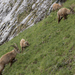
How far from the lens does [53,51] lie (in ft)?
29.1

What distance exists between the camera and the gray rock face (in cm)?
2236

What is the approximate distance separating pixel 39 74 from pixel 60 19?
25.8ft

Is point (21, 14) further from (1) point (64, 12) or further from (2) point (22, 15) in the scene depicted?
(1) point (64, 12)

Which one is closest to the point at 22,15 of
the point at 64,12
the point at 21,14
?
the point at 21,14

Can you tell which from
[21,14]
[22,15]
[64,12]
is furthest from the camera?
[21,14]

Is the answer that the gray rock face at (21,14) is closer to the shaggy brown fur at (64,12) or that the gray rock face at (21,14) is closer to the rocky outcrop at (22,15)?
the rocky outcrop at (22,15)

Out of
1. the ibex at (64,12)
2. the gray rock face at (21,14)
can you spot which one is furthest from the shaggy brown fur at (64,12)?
the gray rock face at (21,14)

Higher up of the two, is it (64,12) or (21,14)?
(64,12)

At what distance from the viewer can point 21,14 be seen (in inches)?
1211

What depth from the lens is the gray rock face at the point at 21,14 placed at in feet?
73.4

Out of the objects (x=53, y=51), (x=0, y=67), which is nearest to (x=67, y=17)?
(x=53, y=51)

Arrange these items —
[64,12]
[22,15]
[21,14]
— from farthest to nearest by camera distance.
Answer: [21,14], [22,15], [64,12]

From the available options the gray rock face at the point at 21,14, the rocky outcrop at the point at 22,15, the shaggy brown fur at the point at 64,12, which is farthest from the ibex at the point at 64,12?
the rocky outcrop at the point at 22,15

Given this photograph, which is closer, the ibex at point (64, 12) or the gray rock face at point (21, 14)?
the ibex at point (64, 12)
